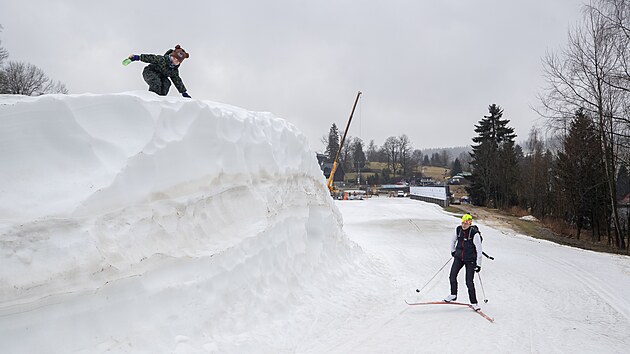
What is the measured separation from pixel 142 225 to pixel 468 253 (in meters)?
6.32

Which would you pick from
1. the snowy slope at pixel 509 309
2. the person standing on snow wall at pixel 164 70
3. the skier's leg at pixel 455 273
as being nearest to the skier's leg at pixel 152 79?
the person standing on snow wall at pixel 164 70

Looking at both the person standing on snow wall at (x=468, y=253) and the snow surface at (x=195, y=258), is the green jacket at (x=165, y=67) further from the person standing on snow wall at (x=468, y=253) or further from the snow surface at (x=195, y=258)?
the person standing on snow wall at (x=468, y=253)

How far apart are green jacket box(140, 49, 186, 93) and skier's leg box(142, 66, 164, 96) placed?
0.19ft

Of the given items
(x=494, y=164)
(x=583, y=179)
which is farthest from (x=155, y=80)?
(x=494, y=164)

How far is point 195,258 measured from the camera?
555cm

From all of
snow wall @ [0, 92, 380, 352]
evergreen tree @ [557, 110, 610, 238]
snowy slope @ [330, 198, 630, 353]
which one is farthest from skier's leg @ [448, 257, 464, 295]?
evergreen tree @ [557, 110, 610, 238]

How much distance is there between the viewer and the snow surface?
4012mm

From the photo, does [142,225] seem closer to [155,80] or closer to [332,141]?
[155,80]

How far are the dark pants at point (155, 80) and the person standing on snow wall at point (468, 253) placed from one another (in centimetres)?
670

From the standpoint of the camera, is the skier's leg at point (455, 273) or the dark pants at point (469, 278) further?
the skier's leg at point (455, 273)

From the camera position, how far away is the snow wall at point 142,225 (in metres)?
3.93

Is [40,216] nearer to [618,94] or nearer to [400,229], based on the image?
[400,229]

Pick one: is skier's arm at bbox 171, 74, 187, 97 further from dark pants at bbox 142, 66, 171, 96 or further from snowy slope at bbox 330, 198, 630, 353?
snowy slope at bbox 330, 198, 630, 353

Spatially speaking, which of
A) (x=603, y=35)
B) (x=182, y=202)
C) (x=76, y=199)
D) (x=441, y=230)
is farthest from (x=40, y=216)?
(x=603, y=35)
